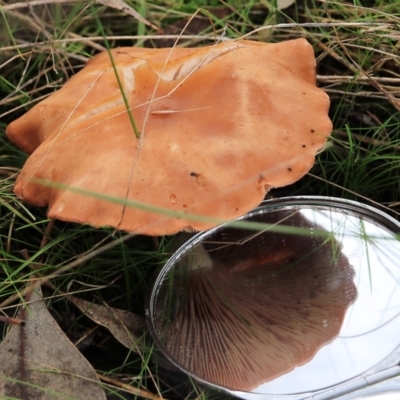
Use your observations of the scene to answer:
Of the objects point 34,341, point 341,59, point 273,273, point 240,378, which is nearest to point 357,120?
point 341,59

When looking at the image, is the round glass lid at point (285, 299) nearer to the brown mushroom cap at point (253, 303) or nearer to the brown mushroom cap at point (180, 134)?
the brown mushroom cap at point (253, 303)

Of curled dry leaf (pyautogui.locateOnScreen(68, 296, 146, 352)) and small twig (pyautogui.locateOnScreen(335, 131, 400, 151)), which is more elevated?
small twig (pyautogui.locateOnScreen(335, 131, 400, 151))

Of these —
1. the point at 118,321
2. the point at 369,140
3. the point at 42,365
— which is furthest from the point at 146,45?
the point at 42,365

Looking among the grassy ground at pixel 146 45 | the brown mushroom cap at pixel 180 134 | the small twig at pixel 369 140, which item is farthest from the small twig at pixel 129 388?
the small twig at pixel 369 140

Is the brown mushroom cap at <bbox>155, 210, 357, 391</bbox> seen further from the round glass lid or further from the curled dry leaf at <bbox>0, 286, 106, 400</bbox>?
the curled dry leaf at <bbox>0, 286, 106, 400</bbox>

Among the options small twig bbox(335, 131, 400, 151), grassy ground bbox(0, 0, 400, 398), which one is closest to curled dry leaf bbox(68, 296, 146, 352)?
grassy ground bbox(0, 0, 400, 398)
